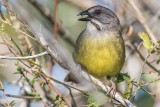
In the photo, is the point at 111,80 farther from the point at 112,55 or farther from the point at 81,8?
the point at 81,8

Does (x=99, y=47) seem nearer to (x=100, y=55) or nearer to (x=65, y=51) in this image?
(x=100, y=55)

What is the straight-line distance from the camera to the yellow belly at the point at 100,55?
3.95 m

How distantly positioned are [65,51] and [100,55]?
104cm

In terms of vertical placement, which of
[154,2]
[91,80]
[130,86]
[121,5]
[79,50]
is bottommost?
[130,86]

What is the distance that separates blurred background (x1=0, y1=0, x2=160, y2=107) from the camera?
3.34 metres

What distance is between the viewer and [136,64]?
17.0 ft

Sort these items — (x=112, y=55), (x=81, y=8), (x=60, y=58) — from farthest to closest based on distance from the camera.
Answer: (x=81, y=8) → (x=112, y=55) → (x=60, y=58)

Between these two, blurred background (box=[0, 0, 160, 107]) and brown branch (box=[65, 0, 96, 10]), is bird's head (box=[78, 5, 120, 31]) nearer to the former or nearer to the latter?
blurred background (box=[0, 0, 160, 107])

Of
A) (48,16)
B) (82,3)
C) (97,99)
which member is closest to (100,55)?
(97,99)

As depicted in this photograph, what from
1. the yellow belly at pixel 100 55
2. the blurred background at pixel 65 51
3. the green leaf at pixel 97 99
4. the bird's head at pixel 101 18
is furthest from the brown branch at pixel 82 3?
the green leaf at pixel 97 99

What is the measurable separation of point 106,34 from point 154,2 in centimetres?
230

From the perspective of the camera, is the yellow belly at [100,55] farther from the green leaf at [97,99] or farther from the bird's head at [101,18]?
the green leaf at [97,99]

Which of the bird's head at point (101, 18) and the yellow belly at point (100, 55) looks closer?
the yellow belly at point (100, 55)

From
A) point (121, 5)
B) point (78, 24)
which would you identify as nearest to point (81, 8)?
point (78, 24)
